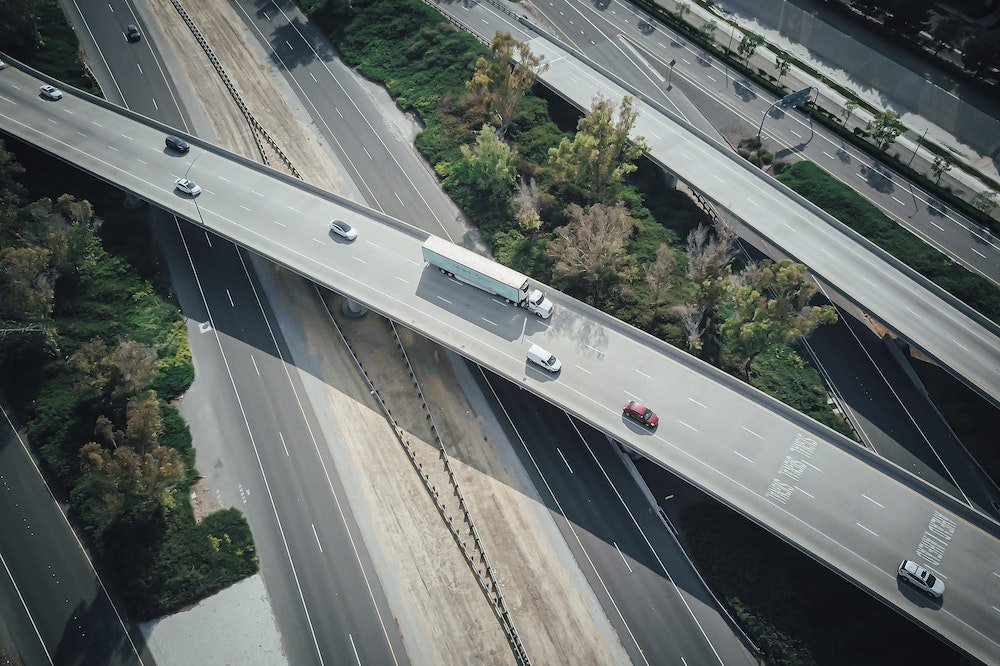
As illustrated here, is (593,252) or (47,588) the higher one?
(593,252)

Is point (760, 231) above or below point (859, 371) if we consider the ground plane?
above

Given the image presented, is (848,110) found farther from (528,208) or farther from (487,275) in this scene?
(487,275)

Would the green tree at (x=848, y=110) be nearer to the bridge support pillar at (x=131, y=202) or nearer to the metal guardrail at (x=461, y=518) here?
the metal guardrail at (x=461, y=518)

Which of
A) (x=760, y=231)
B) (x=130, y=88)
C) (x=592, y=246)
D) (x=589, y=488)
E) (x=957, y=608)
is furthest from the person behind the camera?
(x=130, y=88)

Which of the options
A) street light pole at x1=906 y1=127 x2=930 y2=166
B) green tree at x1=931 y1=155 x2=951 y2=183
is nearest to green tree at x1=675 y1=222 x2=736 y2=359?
green tree at x1=931 y1=155 x2=951 y2=183

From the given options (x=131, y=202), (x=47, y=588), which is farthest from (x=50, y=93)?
(x=47, y=588)

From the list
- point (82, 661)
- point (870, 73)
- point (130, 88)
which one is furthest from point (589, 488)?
point (130, 88)

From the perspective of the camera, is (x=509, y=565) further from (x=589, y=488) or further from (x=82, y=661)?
(x=82, y=661)
